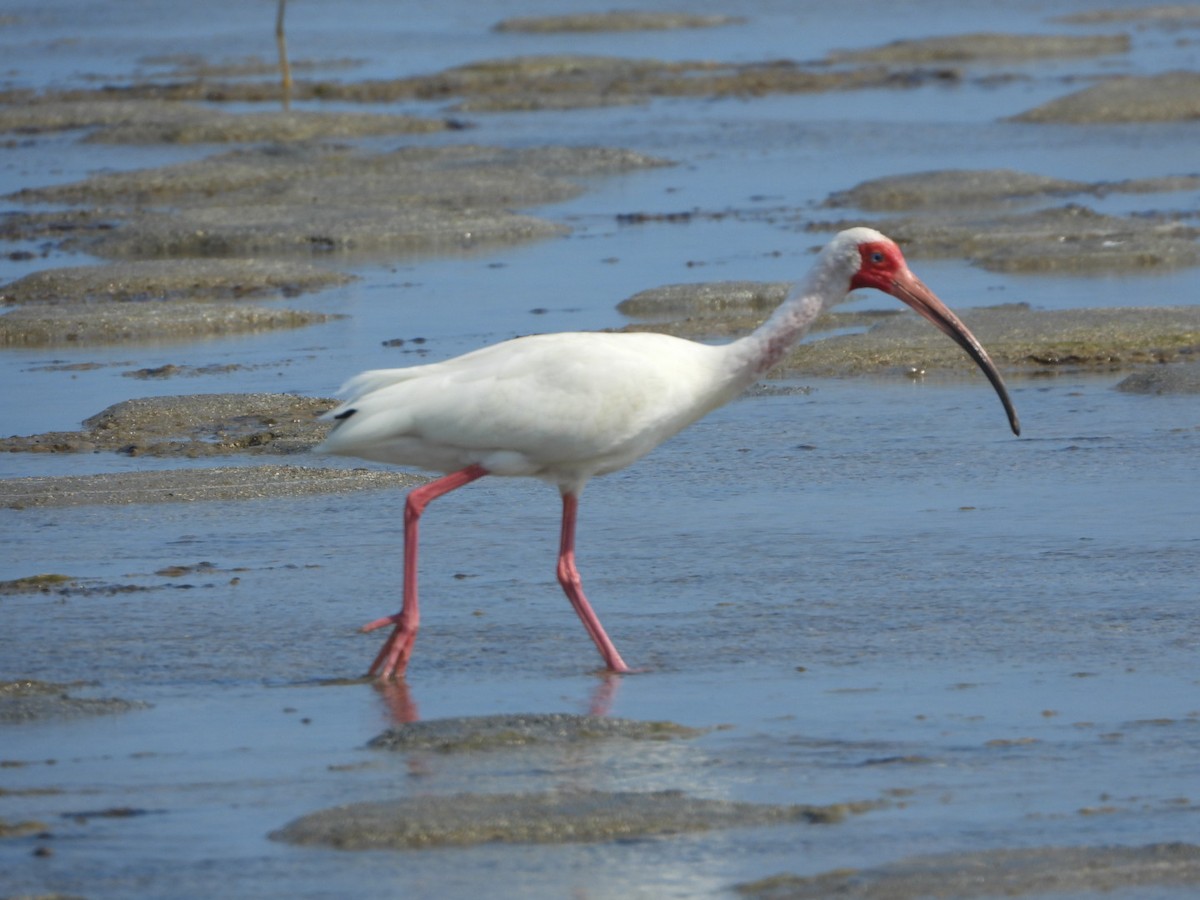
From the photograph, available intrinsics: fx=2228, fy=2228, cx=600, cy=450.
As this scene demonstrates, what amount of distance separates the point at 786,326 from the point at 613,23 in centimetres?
3841

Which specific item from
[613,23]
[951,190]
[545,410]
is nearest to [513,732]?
[545,410]

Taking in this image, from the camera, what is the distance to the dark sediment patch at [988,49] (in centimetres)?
3312

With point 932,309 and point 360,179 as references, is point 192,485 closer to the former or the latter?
point 932,309

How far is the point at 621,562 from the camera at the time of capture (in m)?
7.41

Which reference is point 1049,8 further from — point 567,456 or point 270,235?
point 567,456

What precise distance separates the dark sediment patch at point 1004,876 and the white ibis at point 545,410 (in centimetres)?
182

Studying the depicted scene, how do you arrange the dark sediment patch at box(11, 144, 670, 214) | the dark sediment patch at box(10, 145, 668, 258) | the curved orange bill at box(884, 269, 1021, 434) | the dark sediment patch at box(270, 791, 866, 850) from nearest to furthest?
the dark sediment patch at box(270, 791, 866, 850)
the curved orange bill at box(884, 269, 1021, 434)
the dark sediment patch at box(10, 145, 668, 258)
the dark sediment patch at box(11, 144, 670, 214)

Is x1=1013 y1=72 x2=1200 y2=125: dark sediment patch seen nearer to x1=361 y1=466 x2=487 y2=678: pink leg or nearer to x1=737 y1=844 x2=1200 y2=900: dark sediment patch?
x1=361 y1=466 x2=487 y2=678: pink leg

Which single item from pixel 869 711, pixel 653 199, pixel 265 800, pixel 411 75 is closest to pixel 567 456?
pixel 869 711

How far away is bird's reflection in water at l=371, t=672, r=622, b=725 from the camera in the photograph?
574 cm

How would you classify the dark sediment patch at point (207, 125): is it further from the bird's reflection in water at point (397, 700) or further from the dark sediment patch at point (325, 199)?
the bird's reflection in water at point (397, 700)

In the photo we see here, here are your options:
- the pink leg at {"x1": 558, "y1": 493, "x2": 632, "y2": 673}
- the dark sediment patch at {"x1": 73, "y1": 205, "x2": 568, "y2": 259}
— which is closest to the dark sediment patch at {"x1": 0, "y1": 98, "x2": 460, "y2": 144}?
the dark sediment patch at {"x1": 73, "y1": 205, "x2": 568, "y2": 259}

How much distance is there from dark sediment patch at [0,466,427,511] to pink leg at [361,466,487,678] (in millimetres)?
1990

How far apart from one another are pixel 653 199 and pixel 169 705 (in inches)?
495
